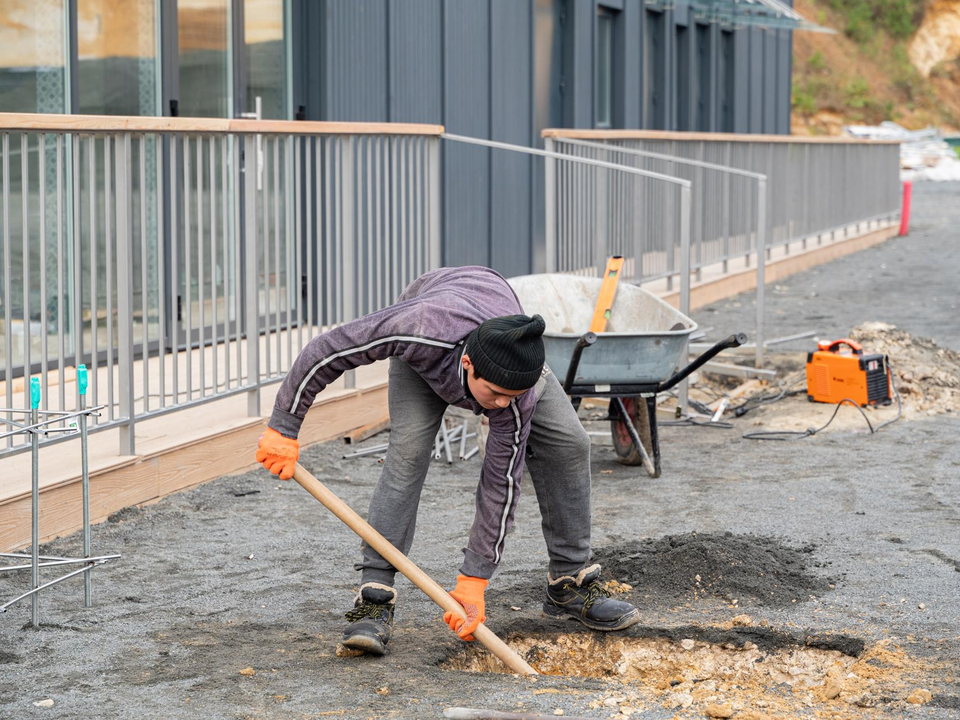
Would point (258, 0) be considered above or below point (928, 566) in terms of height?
above

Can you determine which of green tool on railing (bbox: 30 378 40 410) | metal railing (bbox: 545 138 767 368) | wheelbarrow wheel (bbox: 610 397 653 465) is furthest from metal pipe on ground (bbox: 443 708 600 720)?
metal railing (bbox: 545 138 767 368)

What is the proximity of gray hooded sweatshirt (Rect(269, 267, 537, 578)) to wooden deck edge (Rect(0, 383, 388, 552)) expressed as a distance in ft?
5.98

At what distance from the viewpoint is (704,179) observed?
1407 cm

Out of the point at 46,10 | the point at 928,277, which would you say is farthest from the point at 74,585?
the point at 928,277

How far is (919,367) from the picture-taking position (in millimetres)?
9492

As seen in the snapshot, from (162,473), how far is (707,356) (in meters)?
2.68

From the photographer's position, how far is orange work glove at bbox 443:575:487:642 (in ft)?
14.4

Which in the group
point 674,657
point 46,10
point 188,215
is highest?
point 46,10

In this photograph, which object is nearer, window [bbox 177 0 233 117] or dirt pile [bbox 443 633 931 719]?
dirt pile [bbox 443 633 931 719]

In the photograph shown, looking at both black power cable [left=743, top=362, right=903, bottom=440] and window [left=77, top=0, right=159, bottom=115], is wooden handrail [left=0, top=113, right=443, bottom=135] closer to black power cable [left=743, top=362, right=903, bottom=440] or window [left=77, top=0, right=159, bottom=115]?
window [left=77, top=0, right=159, bottom=115]

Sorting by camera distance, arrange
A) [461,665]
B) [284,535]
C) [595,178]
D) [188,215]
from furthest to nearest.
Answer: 1. [595,178]
2. [188,215]
3. [284,535]
4. [461,665]

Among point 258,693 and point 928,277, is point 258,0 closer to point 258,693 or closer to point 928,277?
point 258,693

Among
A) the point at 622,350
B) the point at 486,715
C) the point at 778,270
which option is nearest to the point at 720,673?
the point at 486,715

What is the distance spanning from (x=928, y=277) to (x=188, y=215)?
1236 centimetres
